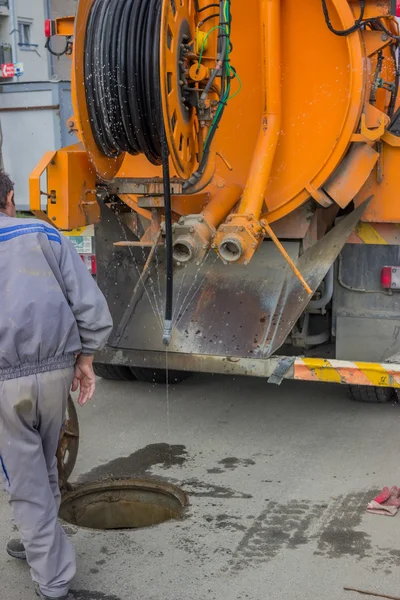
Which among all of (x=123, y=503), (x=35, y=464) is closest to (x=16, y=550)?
(x=35, y=464)

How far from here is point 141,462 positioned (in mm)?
4781

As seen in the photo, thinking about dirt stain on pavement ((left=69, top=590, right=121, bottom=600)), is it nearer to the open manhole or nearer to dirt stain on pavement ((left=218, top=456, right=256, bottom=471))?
the open manhole

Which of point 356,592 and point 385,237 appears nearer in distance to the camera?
point 356,592

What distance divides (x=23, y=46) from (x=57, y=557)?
16414mm

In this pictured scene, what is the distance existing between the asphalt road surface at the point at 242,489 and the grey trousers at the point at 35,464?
0.26 meters

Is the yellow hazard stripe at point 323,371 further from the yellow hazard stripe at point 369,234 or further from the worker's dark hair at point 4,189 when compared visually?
the worker's dark hair at point 4,189

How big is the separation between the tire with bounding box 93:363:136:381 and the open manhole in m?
1.60

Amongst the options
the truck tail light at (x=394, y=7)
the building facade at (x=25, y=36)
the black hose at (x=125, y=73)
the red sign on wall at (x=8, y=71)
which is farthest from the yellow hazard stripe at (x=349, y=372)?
the building facade at (x=25, y=36)

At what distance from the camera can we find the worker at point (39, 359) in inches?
120

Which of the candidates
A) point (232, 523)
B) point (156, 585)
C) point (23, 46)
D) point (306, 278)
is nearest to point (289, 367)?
point (306, 278)

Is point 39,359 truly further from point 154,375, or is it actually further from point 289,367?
point 154,375

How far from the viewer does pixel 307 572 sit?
346 centimetres

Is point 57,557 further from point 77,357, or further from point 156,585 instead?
point 77,357

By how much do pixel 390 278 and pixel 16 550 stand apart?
2898 mm
